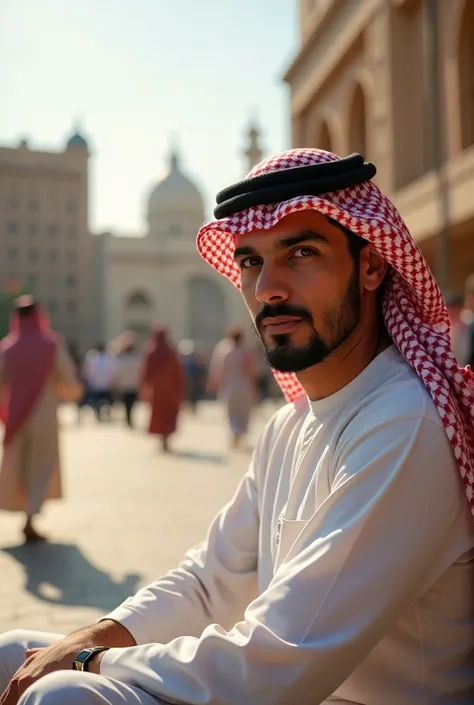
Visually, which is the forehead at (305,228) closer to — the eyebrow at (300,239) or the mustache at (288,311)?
the eyebrow at (300,239)

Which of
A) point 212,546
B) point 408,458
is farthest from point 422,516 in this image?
point 212,546

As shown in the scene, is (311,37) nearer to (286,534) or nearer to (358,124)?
(358,124)

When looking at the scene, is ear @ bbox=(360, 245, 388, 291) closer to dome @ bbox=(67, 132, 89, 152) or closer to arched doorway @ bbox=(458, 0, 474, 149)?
arched doorway @ bbox=(458, 0, 474, 149)

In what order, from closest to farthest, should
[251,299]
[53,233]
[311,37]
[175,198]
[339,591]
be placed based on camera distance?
[339,591]
[251,299]
[311,37]
[175,198]
[53,233]

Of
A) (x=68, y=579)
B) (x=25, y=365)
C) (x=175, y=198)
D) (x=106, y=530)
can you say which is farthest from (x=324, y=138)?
(x=175, y=198)

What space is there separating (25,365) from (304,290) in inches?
181

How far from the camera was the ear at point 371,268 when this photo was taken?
1.83 metres

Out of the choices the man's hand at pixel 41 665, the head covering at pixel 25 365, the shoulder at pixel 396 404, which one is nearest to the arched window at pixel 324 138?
the head covering at pixel 25 365

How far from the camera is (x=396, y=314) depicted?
72.0 inches

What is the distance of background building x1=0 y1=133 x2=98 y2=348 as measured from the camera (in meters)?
51.7

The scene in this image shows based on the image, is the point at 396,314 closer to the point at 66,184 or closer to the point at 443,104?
the point at 443,104

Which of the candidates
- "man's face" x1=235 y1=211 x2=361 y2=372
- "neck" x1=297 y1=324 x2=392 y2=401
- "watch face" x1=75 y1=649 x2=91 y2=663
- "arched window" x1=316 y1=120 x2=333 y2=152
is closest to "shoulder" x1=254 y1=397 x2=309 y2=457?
"neck" x1=297 y1=324 x2=392 y2=401

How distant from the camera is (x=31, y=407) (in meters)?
6.02

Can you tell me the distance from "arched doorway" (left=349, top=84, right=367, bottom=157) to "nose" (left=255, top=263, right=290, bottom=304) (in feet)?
43.9
